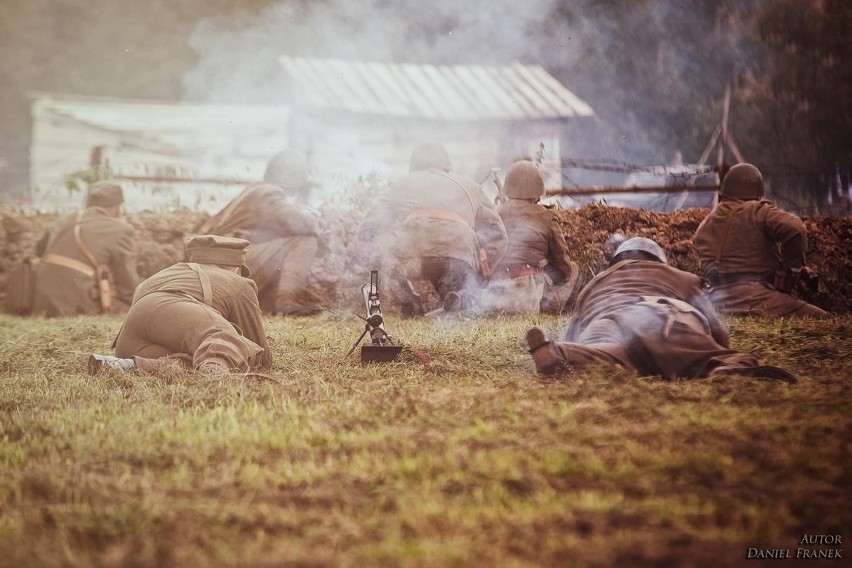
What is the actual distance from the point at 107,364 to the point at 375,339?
162cm

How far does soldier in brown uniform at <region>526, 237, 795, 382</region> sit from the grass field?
0.45 ft

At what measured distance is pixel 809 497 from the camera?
245 centimetres

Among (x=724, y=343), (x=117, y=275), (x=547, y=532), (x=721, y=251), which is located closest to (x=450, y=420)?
(x=547, y=532)

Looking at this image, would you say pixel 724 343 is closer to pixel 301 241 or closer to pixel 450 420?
pixel 450 420

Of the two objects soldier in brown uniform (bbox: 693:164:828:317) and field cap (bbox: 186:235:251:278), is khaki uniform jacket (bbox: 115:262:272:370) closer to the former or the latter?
field cap (bbox: 186:235:251:278)

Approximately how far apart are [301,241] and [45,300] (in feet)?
9.29

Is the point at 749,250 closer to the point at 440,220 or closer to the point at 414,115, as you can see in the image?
the point at 440,220

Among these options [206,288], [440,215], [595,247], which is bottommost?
[206,288]

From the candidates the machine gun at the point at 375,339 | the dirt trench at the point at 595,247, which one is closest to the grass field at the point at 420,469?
the machine gun at the point at 375,339

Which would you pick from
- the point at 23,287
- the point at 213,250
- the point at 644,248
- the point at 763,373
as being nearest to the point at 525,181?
the point at 644,248

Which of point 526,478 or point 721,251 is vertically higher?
point 721,251

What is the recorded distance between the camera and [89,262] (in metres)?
9.18

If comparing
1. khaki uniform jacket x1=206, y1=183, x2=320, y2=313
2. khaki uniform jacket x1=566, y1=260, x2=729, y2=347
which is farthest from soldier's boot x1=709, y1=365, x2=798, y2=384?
khaki uniform jacket x1=206, y1=183, x2=320, y2=313

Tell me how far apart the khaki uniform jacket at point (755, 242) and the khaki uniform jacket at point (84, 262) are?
6.19 metres
